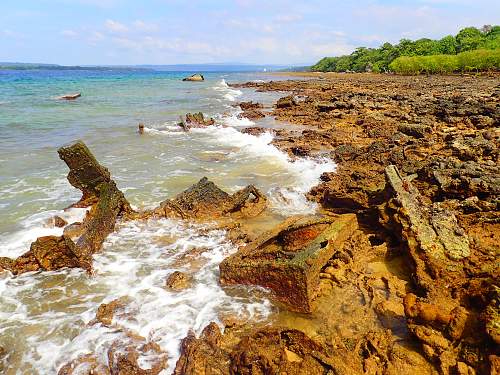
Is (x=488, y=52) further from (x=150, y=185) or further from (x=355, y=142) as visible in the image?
(x=150, y=185)

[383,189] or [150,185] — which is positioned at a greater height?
[383,189]

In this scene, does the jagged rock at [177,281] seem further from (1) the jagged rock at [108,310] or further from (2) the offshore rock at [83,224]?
(2) the offshore rock at [83,224]

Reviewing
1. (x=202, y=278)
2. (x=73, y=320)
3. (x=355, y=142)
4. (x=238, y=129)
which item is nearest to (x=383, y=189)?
(x=202, y=278)

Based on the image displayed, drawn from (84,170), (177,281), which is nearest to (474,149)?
(177,281)

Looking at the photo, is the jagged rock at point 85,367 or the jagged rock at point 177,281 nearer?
the jagged rock at point 85,367

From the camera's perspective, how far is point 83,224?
7.31 m

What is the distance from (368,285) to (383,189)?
7.83ft

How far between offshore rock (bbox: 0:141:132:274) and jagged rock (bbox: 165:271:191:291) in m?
1.37

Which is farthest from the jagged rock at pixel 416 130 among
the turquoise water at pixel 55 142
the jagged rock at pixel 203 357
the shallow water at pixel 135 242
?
the jagged rock at pixel 203 357

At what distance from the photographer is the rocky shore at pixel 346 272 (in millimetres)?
3646

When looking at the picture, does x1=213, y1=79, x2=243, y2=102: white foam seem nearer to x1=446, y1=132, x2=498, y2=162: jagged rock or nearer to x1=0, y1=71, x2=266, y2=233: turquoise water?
x1=0, y1=71, x2=266, y2=233: turquoise water

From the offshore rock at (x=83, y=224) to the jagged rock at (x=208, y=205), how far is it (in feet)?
3.05

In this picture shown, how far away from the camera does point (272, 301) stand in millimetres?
4934

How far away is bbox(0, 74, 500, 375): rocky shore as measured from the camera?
365cm
